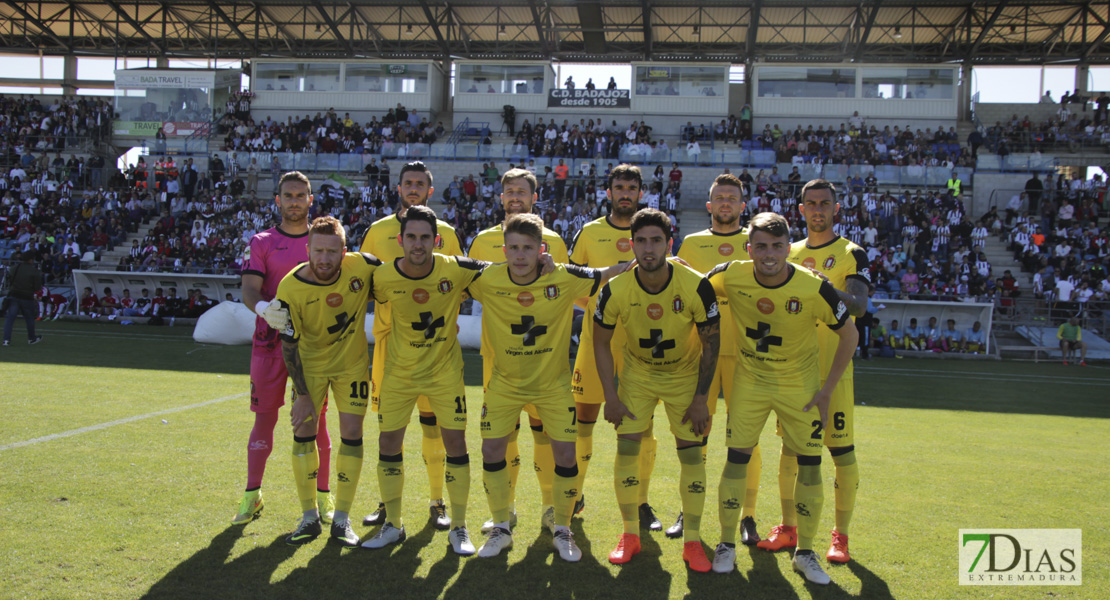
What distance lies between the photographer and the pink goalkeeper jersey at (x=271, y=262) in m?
5.62

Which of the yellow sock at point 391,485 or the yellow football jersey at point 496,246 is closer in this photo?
the yellow sock at point 391,485

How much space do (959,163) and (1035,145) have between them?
478 cm

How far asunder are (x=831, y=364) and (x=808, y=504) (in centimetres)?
108

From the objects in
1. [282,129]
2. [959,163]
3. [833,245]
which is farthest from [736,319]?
[282,129]

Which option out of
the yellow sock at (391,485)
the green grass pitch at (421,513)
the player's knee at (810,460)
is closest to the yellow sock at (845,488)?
the green grass pitch at (421,513)

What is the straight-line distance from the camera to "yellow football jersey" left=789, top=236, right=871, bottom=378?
5.39 metres

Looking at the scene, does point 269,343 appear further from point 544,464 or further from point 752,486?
point 752,486

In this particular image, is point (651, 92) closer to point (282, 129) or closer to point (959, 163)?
point (959, 163)

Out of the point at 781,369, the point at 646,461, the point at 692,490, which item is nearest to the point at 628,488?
the point at 692,490

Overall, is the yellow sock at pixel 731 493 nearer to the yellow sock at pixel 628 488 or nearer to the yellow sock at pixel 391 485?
the yellow sock at pixel 628 488

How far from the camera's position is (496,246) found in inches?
245

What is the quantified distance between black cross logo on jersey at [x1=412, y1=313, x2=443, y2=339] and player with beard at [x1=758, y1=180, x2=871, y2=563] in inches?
107

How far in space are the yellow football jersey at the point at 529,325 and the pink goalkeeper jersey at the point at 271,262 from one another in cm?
171

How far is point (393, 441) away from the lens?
16.7 feet
